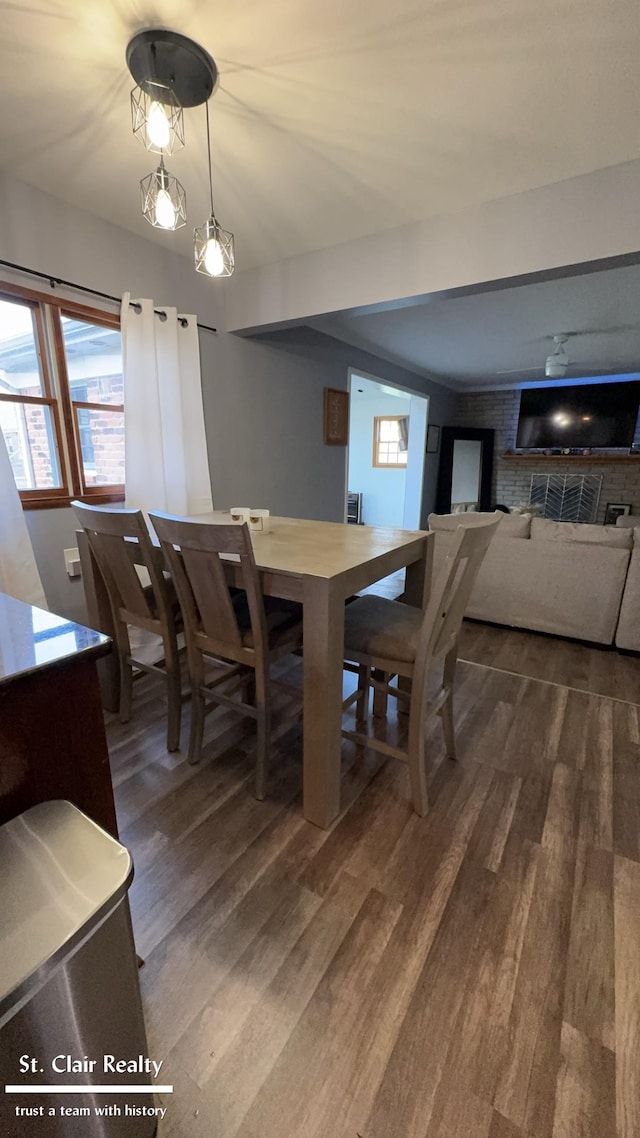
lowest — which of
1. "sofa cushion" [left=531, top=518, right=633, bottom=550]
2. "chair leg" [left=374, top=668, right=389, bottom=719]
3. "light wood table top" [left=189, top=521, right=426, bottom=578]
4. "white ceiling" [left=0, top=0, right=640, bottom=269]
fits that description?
"chair leg" [left=374, top=668, right=389, bottom=719]

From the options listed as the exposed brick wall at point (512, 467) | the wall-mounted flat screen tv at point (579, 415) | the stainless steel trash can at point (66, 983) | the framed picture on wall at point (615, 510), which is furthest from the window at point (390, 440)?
the stainless steel trash can at point (66, 983)

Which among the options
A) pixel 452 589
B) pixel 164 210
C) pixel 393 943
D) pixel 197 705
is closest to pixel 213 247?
pixel 164 210

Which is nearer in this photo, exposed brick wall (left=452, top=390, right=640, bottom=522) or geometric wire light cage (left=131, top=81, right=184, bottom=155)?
geometric wire light cage (left=131, top=81, right=184, bottom=155)

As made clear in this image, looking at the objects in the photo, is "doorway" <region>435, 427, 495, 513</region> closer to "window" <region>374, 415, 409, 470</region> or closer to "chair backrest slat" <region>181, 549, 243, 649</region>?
"window" <region>374, 415, 409, 470</region>

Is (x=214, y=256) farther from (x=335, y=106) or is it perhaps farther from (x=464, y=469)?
(x=464, y=469)

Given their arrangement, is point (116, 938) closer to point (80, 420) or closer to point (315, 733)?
point (315, 733)

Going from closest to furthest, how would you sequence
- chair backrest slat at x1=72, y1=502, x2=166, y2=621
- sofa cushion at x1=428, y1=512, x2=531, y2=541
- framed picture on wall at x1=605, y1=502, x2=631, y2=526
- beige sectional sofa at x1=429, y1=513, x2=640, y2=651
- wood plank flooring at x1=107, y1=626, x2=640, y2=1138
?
wood plank flooring at x1=107, y1=626, x2=640, y2=1138
chair backrest slat at x1=72, y1=502, x2=166, y2=621
beige sectional sofa at x1=429, y1=513, x2=640, y2=651
sofa cushion at x1=428, y1=512, x2=531, y2=541
framed picture on wall at x1=605, y1=502, x2=631, y2=526

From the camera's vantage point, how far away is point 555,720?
2.06m

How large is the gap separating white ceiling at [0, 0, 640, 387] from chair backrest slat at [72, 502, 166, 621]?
4.39 feet

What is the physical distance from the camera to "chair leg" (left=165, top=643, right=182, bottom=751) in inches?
67.3

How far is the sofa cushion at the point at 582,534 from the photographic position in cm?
269

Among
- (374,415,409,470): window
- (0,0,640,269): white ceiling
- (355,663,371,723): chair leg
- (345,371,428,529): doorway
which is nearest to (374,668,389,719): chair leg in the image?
(355,663,371,723): chair leg

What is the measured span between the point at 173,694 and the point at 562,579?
2405 millimetres

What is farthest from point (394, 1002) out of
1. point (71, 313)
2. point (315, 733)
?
point (71, 313)
